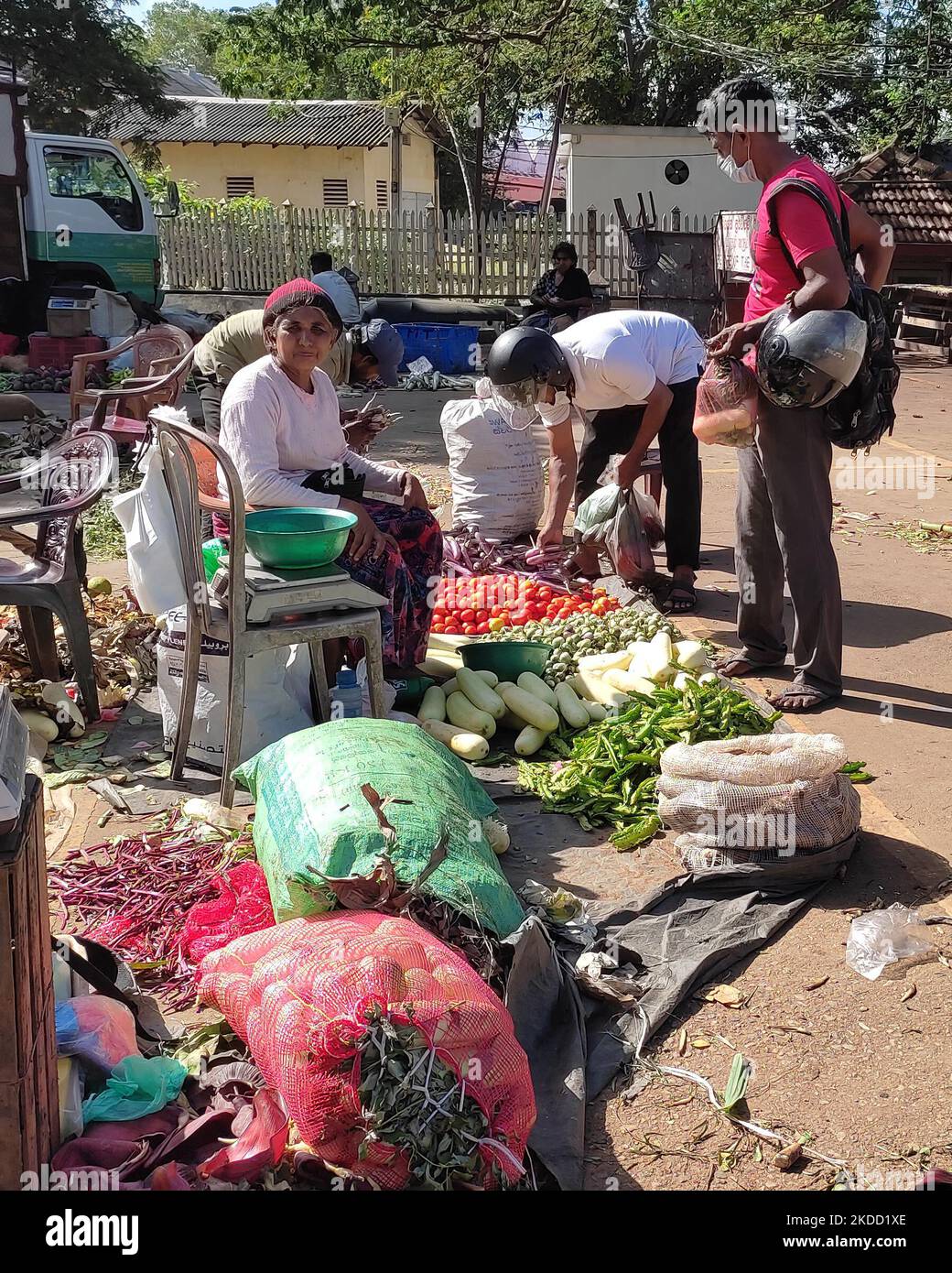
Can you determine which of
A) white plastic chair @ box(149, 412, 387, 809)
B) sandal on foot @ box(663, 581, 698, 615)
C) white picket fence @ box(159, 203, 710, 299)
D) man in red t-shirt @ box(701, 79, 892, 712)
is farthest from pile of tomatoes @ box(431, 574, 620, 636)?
white picket fence @ box(159, 203, 710, 299)

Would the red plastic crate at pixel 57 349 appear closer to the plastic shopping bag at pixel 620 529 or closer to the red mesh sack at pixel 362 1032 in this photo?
the plastic shopping bag at pixel 620 529

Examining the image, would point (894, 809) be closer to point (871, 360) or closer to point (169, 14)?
point (871, 360)

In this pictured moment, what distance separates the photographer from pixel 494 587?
615 cm

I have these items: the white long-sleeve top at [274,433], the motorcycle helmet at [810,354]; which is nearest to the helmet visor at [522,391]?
the white long-sleeve top at [274,433]

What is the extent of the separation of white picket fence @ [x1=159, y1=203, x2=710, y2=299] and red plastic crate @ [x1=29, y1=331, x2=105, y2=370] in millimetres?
6289

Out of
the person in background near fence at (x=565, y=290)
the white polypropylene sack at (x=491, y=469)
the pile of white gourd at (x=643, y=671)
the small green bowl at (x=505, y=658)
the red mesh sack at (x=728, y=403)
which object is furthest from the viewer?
the person in background near fence at (x=565, y=290)

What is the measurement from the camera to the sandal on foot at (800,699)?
194 inches

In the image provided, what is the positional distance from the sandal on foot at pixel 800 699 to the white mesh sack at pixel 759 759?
1050mm

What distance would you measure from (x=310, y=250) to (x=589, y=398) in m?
15.5

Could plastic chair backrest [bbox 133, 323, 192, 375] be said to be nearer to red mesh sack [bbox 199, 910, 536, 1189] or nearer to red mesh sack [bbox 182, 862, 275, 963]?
red mesh sack [bbox 182, 862, 275, 963]

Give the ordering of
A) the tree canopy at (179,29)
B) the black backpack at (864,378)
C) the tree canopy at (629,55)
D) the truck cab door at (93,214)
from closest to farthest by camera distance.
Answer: the black backpack at (864,378), the truck cab door at (93,214), the tree canopy at (629,55), the tree canopy at (179,29)

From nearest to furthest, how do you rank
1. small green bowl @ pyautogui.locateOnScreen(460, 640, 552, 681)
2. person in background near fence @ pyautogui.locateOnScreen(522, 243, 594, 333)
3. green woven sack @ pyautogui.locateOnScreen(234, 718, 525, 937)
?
green woven sack @ pyautogui.locateOnScreen(234, 718, 525, 937)
small green bowl @ pyautogui.locateOnScreen(460, 640, 552, 681)
person in background near fence @ pyautogui.locateOnScreen(522, 243, 594, 333)

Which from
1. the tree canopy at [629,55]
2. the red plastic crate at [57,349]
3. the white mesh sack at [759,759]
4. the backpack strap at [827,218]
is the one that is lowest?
the white mesh sack at [759,759]

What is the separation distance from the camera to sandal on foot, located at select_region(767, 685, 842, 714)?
4.92 meters
